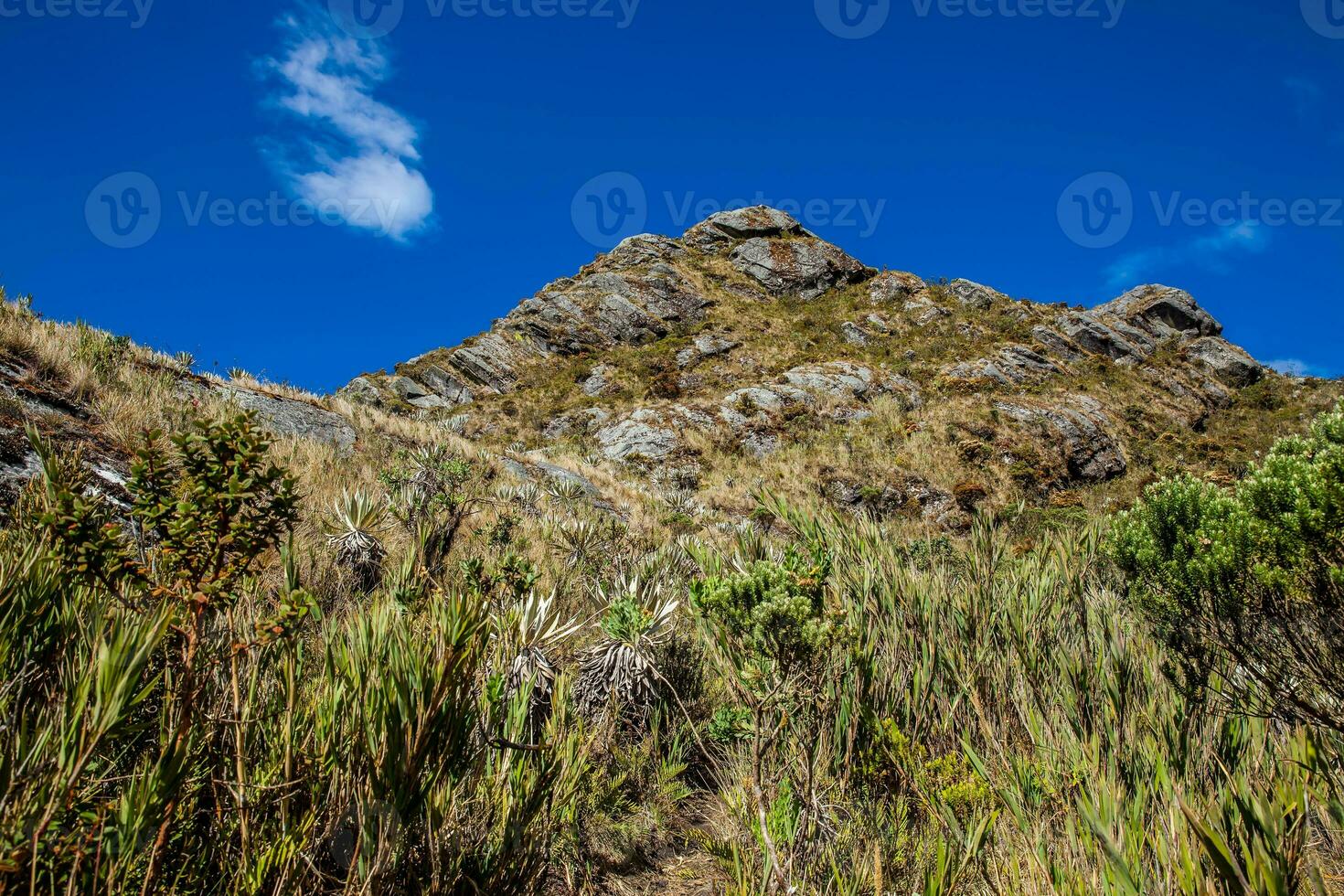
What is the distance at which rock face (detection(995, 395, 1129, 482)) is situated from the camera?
23.1 meters

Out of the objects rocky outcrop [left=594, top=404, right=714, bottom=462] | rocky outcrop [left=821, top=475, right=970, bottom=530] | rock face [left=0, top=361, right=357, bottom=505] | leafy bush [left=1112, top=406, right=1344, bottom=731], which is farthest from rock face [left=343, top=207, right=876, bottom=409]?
leafy bush [left=1112, top=406, right=1344, bottom=731]

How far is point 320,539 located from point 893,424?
22157 mm

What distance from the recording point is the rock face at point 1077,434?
23.1 meters

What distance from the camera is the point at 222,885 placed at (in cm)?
157

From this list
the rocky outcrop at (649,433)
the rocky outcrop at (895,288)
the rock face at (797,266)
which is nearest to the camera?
the rocky outcrop at (649,433)

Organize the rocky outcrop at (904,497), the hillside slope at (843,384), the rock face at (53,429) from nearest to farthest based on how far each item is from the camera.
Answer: the rock face at (53,429) < the rocky outcrop at (904,497) < the hillside slope at (843,384)

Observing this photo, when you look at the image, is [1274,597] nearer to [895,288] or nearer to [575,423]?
[575,423]

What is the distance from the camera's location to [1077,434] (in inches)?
939

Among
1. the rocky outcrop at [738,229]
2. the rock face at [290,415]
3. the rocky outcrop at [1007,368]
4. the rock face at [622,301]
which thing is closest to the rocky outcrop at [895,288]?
the rock face at [622,301]

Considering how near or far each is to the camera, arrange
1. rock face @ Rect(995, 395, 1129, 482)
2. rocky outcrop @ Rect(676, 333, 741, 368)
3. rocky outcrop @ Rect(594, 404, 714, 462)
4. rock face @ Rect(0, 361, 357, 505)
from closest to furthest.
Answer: rock face @ Rect(0, 361, 357, 505)
rocky outcrop @ Rect(594, 404, 714, 462)
rock face @ Rect(995, 395, 1129, 482)
rocky outcrop @ Rect(676, 333, 741, 368)

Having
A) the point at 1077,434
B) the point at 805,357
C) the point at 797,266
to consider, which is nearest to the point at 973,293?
the point at 797,266

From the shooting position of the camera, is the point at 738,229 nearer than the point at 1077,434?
No

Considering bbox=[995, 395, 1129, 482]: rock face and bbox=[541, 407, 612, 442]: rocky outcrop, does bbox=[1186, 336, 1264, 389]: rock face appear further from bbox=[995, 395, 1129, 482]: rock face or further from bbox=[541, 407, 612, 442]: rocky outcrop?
bbox=[541, 407, 612, 442]: rocky outcrop

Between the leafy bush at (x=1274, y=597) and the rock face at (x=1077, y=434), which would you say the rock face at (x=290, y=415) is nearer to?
the leafy bush at (x=1274, y=597)
